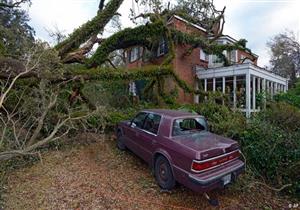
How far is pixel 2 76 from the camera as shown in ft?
27.9

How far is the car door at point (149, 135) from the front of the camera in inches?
245

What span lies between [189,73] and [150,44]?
3268mm

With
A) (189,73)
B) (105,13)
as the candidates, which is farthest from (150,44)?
(105,13)

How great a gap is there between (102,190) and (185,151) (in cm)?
237

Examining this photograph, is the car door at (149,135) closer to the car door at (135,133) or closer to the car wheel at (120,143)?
the car door at (135,133)

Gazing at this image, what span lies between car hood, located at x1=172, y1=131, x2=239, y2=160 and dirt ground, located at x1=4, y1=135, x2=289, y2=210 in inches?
53.7

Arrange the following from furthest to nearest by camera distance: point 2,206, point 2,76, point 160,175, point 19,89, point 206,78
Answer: point 206,78 < point 19,89 < point 2,76 < point 160,175 < point 2,206

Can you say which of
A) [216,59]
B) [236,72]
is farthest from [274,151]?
[216,59]

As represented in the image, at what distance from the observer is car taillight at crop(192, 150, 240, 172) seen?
4875 mm

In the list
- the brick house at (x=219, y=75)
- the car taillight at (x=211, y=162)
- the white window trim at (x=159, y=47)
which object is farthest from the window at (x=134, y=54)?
the car taillight at (x=211, y=162)

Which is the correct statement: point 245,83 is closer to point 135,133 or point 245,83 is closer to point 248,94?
point 248,94

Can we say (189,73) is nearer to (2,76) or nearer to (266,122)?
(266,122)

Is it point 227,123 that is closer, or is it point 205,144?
point 205,144

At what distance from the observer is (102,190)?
5.76m
